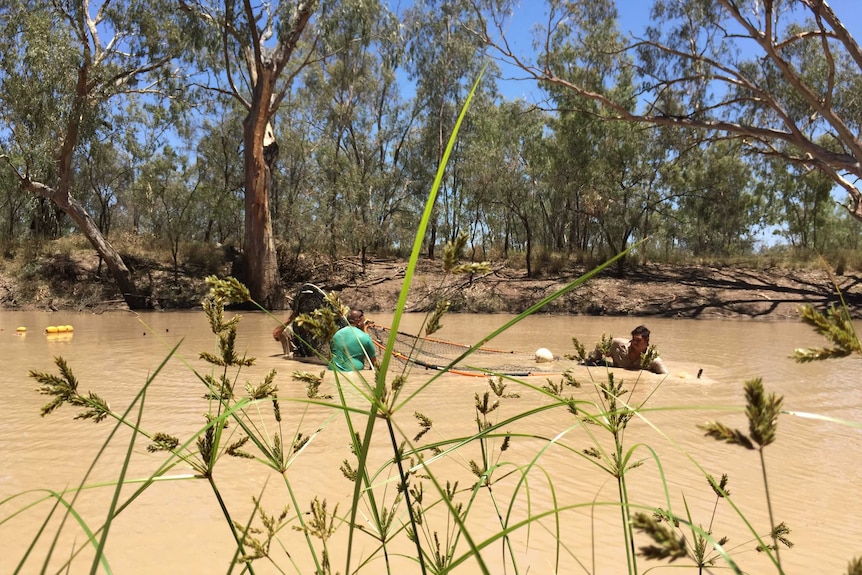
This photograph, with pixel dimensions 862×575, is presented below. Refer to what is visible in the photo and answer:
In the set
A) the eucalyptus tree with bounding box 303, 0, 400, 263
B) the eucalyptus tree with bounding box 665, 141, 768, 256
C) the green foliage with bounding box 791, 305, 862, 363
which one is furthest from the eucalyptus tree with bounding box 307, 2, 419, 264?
the green foliage with bounding box 791, 305, 862, 363

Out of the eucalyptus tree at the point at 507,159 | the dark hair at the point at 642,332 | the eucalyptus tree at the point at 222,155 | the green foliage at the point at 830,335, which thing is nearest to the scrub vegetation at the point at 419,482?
the green foliage at the point at 830,335

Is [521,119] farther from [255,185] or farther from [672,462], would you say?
[672,462]

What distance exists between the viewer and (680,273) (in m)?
19.5

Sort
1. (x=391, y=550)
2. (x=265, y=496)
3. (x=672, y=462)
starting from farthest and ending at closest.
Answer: (x=672, y=462), (x=265, y=496), (x=391, y=550)

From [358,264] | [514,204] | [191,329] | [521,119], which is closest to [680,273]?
[514,204]

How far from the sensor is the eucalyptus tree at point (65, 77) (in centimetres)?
1428

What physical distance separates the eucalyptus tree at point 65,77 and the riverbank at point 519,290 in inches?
58.5

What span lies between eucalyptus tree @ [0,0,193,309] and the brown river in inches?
402

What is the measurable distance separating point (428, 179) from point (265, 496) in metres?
24.0

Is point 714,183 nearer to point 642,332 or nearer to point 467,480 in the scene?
point 642,332

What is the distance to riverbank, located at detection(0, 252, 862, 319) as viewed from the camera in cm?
1634

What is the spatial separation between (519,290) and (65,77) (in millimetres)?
13399

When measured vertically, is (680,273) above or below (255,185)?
below

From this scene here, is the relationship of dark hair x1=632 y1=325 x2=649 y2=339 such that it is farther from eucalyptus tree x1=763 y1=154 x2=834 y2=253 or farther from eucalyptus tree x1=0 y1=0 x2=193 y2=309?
eucalyptus tree x1=763 y1=154 x2=834 y2=253
